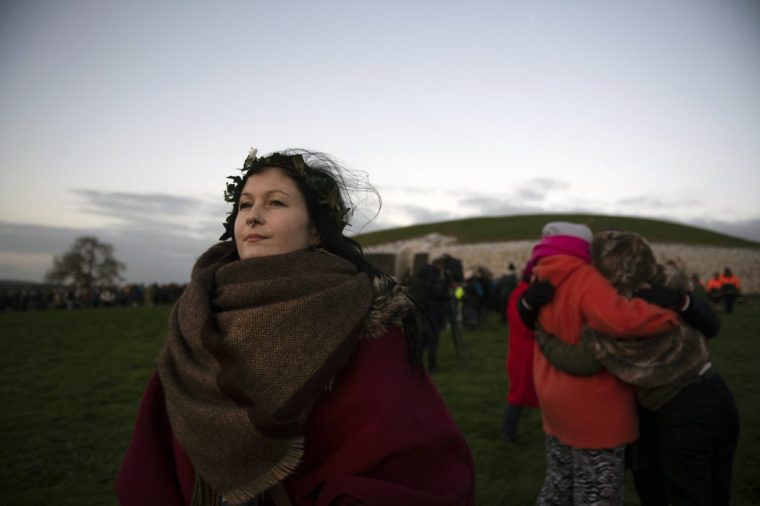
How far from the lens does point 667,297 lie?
8.86 ft

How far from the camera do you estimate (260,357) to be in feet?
5.56

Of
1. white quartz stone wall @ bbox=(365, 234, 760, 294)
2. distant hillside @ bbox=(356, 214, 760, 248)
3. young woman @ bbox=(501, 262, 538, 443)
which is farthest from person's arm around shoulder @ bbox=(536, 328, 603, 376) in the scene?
distant hillside @ bbox=(356, 214, 760, 248)

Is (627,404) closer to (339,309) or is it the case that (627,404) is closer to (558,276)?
(558,276)

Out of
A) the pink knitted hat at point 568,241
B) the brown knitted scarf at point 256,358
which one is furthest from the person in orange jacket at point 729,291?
the brown knitted scarf at point 256,358

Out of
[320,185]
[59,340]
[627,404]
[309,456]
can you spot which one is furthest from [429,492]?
[59,340]

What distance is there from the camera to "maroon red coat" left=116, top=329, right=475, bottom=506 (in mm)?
1601

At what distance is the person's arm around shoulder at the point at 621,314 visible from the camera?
2.64 meters

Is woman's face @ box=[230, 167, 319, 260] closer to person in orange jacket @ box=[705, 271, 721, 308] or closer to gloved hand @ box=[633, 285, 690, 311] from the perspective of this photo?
gloved hand @ box=[633, 285, 690, 311]

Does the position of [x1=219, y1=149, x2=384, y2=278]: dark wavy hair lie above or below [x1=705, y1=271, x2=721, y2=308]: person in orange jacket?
above

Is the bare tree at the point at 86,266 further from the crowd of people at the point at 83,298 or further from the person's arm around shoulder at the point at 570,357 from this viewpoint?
the person's arm around shoulder at the point at 570,357

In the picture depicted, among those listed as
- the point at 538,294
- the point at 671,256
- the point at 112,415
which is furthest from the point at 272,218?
the point at 671,256

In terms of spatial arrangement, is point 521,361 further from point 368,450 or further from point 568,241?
point 368,450

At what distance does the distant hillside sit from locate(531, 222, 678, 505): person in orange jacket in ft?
131

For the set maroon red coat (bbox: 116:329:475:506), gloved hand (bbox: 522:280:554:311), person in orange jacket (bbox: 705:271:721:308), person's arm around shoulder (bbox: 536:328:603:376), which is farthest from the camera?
person in orange jacket (bbox: 705:271:721:308)
